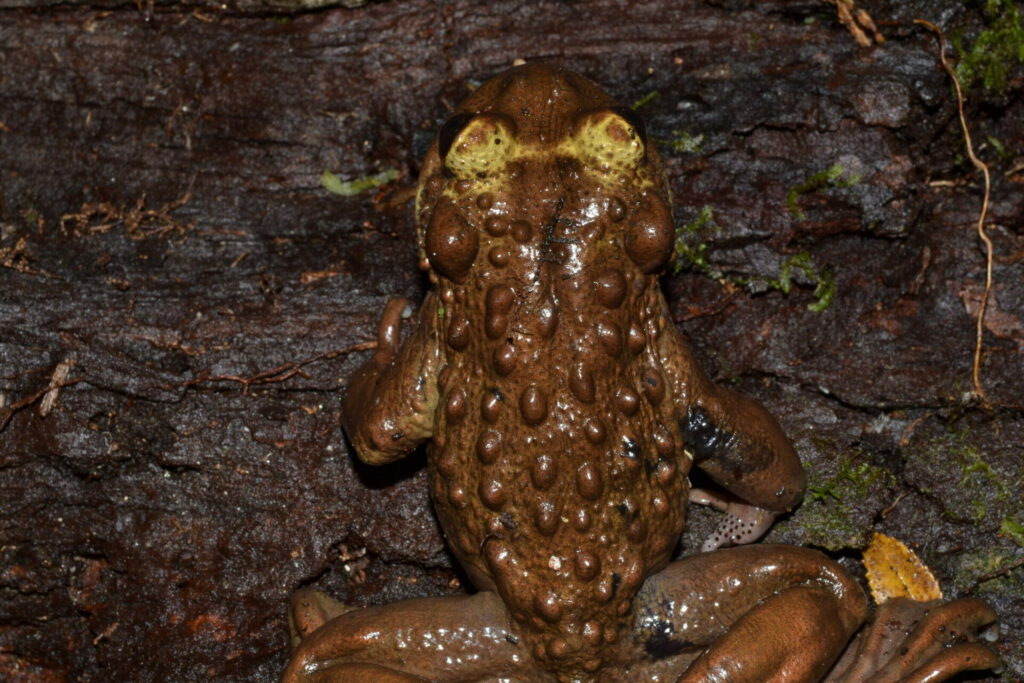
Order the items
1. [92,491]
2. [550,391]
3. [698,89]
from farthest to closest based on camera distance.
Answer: [698,89]
[92,491]
[550,391]

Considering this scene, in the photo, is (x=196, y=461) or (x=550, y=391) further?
(x=196, y=461)

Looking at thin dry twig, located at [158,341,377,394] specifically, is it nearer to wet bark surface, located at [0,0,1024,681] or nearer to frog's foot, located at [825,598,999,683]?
wet bark surface, located at [0,0,1024,681]

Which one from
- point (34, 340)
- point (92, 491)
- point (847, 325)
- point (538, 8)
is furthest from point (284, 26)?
point (847, 325)

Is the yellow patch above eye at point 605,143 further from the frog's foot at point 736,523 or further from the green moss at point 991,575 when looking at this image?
the green moss at point 991,575

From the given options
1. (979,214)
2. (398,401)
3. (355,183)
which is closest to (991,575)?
(979,214)

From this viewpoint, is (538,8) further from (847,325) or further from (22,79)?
(22,79)

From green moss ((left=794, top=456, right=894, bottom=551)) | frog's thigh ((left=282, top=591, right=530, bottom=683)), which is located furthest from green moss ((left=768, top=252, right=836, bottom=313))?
frog's thigh ((left=282, top=591, right=530, bottom=683))
